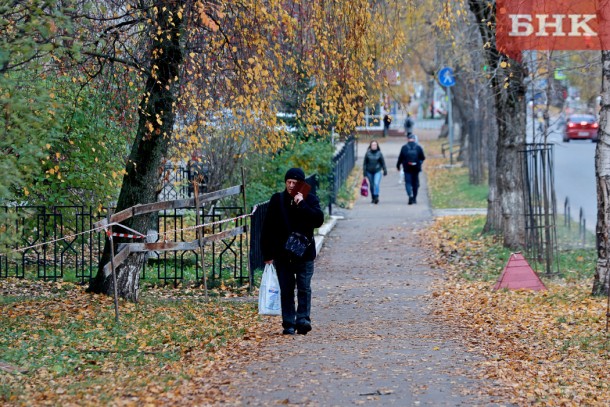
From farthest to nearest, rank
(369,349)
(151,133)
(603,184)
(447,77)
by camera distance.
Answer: (447,77) < (151,133) < (603,184) < (369,349)

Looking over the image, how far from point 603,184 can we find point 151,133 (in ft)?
18.3

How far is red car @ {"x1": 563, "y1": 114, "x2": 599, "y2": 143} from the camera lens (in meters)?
58.9

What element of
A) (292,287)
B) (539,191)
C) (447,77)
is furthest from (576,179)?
(292,287)

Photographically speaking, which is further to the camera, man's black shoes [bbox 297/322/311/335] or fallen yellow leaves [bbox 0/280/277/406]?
man's black shoes [bbox 297/322/311/335]

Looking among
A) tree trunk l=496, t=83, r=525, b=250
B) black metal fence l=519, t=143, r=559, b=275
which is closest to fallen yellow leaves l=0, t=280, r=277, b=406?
black metal fence l=519, t=143, r=559, b=275

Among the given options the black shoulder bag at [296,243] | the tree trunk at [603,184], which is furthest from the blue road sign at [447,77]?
the black shoulder bag at [296,243]

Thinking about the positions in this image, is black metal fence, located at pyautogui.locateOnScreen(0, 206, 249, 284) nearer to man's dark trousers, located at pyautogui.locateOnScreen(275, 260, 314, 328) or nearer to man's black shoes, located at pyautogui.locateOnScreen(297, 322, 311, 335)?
man's dark trousers, located at pyautogui.locateOnScreen(275, 260, 314, 328)

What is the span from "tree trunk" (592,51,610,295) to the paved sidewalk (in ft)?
7.25

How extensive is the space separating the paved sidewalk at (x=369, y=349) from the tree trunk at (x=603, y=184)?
2.21 meters

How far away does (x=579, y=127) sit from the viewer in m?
59.2

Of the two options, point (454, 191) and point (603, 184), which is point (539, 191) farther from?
point (454, 191)

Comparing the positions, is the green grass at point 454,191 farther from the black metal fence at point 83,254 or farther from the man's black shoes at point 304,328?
the man's black shoes at point 304,328

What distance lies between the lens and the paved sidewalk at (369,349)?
7832 mm

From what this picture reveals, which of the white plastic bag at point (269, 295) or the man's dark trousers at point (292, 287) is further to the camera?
the white plastic bag at point (269, 295)
